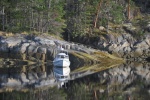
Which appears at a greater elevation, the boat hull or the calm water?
the calm water

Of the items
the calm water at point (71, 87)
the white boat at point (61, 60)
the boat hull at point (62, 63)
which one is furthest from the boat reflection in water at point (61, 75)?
the white boat at point (61, 60)

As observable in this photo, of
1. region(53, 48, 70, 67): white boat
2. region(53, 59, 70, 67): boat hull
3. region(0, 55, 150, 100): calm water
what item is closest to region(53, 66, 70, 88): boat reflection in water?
region(0, 55, 150, 100): calm water

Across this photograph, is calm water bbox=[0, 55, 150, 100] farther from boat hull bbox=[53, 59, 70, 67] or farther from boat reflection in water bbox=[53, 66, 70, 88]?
boat hull bbox=[53, 59, 70, 67]

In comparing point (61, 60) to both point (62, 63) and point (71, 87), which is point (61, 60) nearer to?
point (62, 63)

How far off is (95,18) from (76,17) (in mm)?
7548

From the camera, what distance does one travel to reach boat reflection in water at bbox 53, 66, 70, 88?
55781 mm

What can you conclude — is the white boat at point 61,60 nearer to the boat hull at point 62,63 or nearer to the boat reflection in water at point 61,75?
the boat hull at point 62,63

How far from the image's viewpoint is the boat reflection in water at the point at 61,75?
5578 centimetres

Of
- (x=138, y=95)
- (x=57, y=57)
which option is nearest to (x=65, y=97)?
(x=138, y=95)

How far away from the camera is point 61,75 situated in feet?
220

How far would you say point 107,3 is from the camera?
113 m

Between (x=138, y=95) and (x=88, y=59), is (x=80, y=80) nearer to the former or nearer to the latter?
(x=138, y=95)

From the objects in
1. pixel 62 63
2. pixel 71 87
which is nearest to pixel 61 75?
pixel 62 63

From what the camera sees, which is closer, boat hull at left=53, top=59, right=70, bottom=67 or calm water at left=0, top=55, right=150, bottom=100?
calm water at left=0, top=55, right=150, bottom=100
